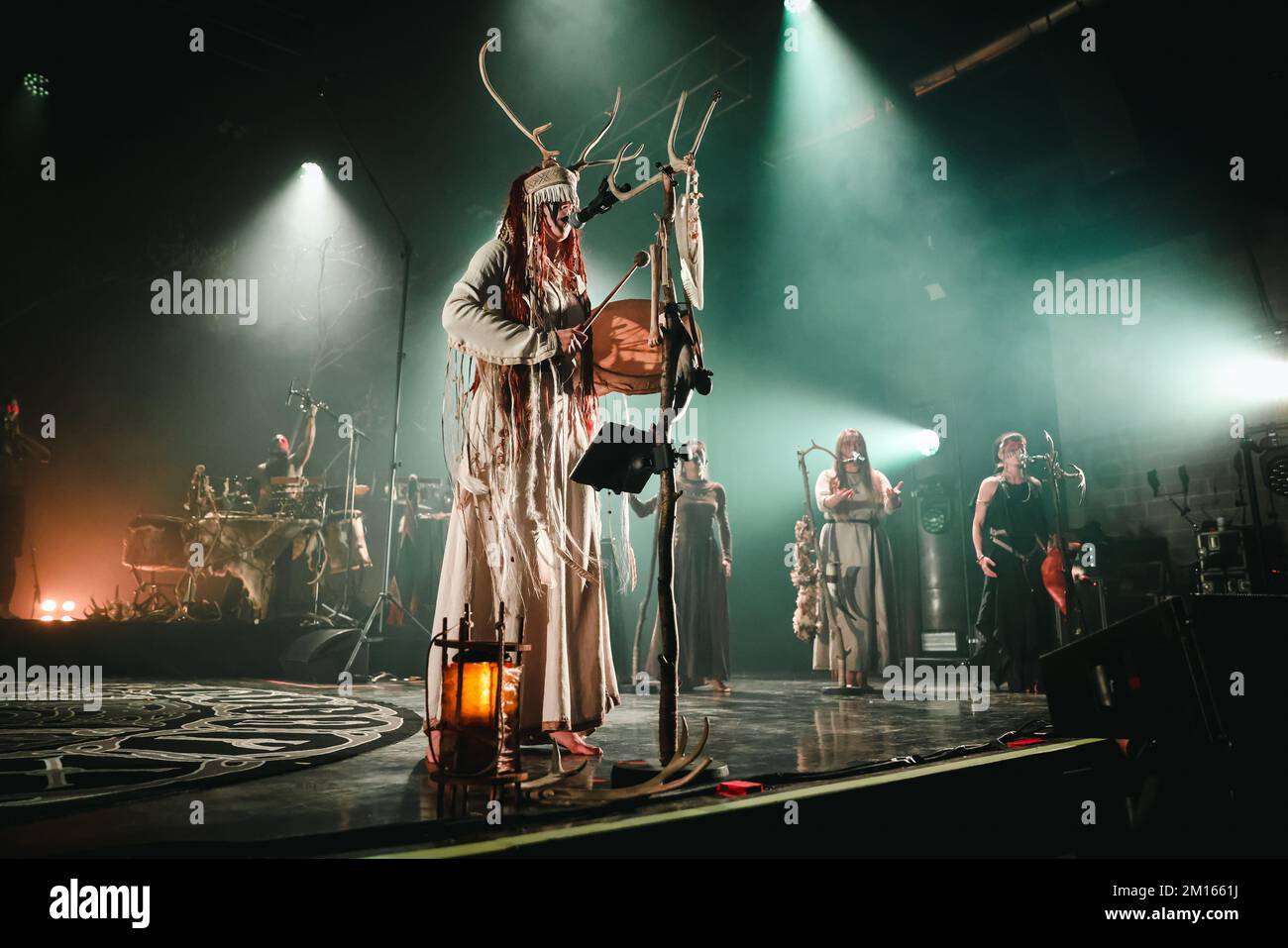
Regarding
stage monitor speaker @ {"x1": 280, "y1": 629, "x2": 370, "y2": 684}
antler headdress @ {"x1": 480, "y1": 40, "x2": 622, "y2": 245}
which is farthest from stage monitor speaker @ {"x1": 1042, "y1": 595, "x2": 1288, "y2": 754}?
stage monitor speaker @ {"x1": 280, "y1": 629, "x2": 370, "y2": 684}

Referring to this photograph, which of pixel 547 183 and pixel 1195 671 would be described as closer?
pixel 1195 671

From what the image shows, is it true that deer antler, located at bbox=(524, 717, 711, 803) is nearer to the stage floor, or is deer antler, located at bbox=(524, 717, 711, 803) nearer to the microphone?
the stage floor

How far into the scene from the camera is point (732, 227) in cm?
927

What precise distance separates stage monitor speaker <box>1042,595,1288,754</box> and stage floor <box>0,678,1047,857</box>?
525mm

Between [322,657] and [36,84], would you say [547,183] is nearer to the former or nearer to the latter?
[322,657]

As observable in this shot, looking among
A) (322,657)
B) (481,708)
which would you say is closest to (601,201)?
(481,708)

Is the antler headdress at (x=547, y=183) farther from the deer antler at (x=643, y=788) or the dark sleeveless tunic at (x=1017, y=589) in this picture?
the dark sleeveless tunic at (x=1017, y=589)

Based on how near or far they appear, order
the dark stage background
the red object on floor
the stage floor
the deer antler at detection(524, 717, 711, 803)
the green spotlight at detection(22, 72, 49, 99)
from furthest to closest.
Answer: the green spotlight at detection(22, 72, 49, 99) < the dark stage background < the red object on floor < the deer antler at detection(524, 717, 711, 803) < the stage floor

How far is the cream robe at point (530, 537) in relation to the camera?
2291mm

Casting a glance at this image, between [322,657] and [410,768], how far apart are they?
12.8ft

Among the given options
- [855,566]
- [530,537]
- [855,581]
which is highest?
[530,537]

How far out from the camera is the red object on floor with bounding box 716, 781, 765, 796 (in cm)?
178
